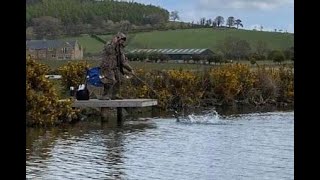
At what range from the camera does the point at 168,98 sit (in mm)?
26094

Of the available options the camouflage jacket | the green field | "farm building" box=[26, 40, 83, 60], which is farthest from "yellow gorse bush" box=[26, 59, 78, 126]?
the green field

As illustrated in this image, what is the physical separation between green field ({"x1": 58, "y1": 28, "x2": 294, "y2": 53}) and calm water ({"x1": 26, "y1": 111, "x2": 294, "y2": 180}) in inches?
1766

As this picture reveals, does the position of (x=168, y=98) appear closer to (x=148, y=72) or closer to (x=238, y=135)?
(x=148, y=72)

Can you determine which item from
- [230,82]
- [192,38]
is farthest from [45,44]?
[230,82]

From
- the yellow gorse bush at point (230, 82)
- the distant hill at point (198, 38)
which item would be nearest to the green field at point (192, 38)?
the distant hill at point (198, 38)

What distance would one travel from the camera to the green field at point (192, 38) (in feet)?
206

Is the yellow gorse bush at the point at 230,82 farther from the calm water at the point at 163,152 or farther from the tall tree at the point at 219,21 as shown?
the tall tree at the point at 219,21

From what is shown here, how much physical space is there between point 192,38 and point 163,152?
60.0 meters

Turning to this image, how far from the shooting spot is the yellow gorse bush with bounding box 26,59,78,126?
16828 mm

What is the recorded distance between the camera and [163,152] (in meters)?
10.5

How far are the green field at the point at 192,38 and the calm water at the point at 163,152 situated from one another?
147 ft

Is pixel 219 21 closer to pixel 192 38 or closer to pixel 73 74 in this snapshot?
pixel 192 38

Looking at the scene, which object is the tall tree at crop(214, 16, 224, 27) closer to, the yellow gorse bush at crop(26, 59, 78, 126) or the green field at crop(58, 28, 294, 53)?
the green field at crop(58, 28, 294, 53)
